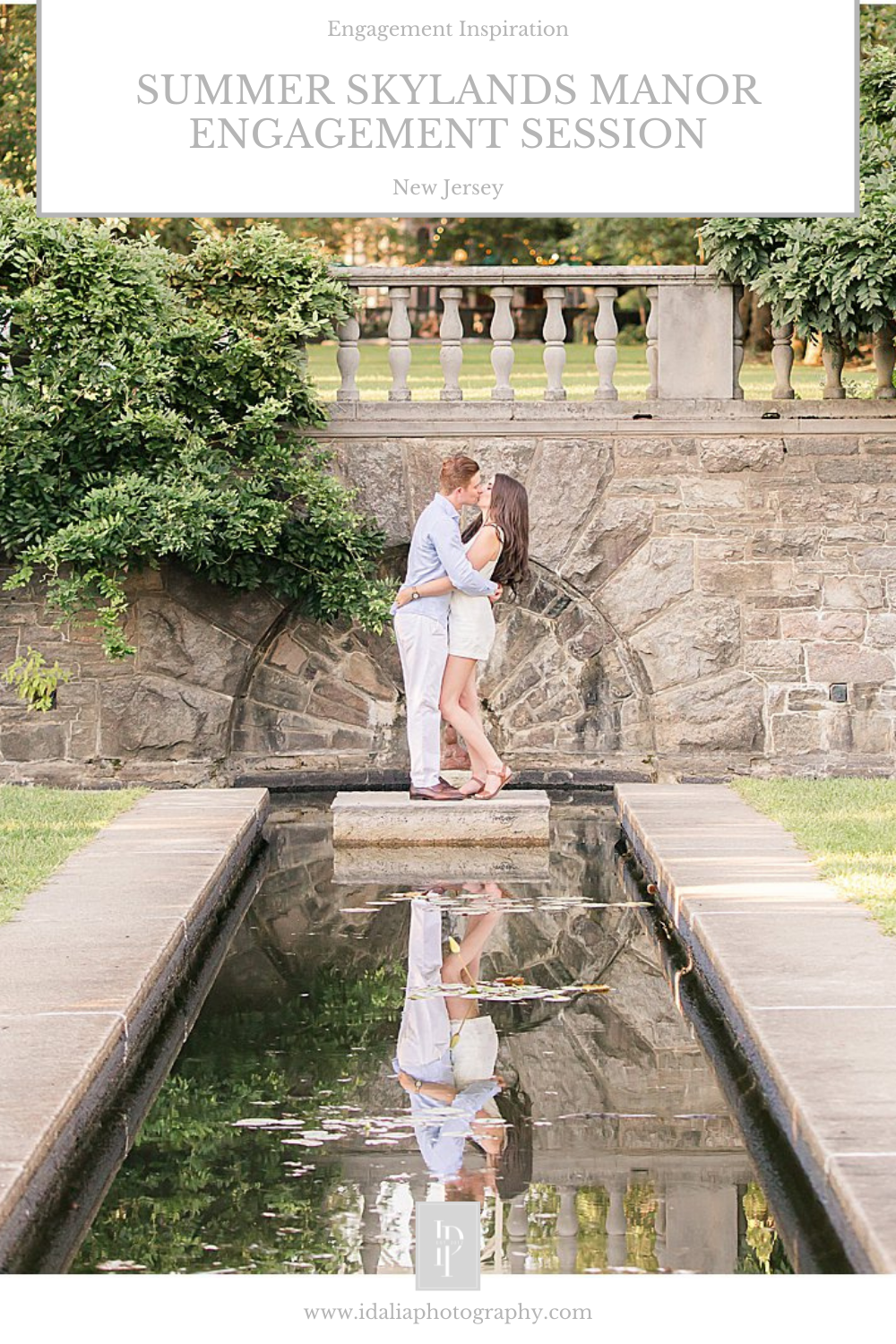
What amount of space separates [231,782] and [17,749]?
1431mm

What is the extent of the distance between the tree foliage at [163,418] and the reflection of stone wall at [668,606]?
0.48 metres

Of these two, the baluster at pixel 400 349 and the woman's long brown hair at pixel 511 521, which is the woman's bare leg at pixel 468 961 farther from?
the baluster at pixel 400 349

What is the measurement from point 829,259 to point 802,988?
7294 millimetres

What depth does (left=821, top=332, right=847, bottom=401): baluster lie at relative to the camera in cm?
1377

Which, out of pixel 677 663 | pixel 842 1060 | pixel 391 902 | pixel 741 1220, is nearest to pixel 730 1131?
pixel 842 1060

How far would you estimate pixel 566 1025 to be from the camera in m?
7.32

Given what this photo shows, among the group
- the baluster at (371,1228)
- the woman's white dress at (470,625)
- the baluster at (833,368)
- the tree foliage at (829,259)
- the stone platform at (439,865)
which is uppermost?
the tree foliage at (829,259)

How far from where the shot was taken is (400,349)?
13844 millimetres

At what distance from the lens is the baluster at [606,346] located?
45.2 ft

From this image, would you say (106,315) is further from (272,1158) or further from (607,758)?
(272,1158)

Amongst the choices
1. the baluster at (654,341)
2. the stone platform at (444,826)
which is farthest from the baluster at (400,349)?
the stone platform at (444,826)

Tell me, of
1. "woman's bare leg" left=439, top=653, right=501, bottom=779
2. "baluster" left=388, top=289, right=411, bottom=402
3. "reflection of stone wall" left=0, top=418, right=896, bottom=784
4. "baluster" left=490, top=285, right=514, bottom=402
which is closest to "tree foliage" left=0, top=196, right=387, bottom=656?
"baluster" left=388, top=289, right=411, bottom=402
